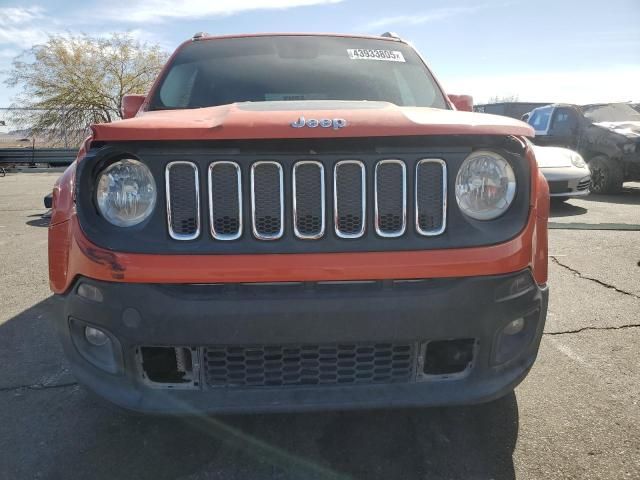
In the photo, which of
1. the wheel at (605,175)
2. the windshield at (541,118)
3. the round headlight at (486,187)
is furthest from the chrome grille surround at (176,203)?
the windshield at (541,118)

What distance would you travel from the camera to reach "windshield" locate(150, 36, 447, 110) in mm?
2873

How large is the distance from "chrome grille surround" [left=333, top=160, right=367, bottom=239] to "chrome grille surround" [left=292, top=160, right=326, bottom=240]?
0.04 meters

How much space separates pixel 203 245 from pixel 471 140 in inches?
39.4

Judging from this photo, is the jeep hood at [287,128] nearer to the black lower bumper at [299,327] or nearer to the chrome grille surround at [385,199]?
the chrome grille surround at [385,199]

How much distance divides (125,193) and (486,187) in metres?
1.29

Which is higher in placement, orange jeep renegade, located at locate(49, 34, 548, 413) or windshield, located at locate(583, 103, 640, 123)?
windshield, located at locate(583, 103, 640, 123)

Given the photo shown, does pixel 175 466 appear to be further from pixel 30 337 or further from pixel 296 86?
pixel 296 86

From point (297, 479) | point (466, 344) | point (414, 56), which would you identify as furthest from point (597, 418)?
A: point (414, 56)

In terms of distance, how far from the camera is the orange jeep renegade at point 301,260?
5.45ft

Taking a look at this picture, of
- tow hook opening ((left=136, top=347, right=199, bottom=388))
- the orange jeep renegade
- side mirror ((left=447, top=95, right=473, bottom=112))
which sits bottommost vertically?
tow hook opening ((left=136, top=347, right=199, bottom=388))

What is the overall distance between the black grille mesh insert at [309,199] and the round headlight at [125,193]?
1.70 feet

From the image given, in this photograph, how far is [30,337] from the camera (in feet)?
10.5

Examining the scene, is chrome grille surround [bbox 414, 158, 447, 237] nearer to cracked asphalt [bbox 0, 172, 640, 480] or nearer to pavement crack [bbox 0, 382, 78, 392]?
cracked asphalt [bbox 0, 172, 640, 480]

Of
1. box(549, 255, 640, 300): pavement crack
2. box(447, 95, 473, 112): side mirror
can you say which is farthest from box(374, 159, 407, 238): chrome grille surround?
box(549, 255, 640, 300): pavement crack
